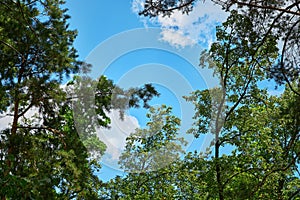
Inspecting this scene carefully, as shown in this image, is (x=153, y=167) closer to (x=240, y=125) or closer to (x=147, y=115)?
(x=240, y=125)

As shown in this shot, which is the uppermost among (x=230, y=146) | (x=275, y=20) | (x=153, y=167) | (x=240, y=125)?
(x=240, y=125)

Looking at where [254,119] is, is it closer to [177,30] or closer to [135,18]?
[177,30]

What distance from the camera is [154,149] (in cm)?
733

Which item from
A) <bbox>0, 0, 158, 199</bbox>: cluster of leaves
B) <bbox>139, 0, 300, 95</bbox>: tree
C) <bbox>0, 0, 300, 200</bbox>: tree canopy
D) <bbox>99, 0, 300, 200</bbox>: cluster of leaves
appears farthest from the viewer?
<bbox>99, 0, 300, 200</bbox>: cluster of leaves

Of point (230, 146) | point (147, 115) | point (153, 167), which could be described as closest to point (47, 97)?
point (147, 115)


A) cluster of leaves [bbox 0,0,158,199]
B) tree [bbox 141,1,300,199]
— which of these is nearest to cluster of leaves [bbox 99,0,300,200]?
tree [bbox 141,1,300,199]

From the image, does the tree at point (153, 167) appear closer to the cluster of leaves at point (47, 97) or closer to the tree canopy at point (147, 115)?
the tree canopy at point (147, 115)

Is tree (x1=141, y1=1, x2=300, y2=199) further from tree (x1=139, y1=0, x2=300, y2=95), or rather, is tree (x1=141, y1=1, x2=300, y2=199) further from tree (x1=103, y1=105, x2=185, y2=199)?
tree (x1=139, y1=0, x2=300, y2=95)

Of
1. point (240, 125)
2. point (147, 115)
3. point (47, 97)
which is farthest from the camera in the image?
point (240, 125)

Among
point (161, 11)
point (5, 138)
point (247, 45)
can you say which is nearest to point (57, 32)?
point (5, 138)

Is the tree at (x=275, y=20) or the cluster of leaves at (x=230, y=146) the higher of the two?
the cluster of leaves at (x=230, y=146)

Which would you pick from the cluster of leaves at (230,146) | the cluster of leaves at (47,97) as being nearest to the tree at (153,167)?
the cluster of leaves at (230,146)

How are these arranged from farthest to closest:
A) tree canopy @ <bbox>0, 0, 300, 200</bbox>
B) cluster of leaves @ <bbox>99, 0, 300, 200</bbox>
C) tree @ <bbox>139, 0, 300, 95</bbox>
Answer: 1. cluster of leaves @ <bbox>99, 0, 300, 200</bbox>
2. tree canopy @ <bbox>0, 0, 300, 200</bbox>
3. tree @ <bbox>139, 0, 300, 95</bbox>

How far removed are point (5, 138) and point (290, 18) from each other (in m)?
3.63
